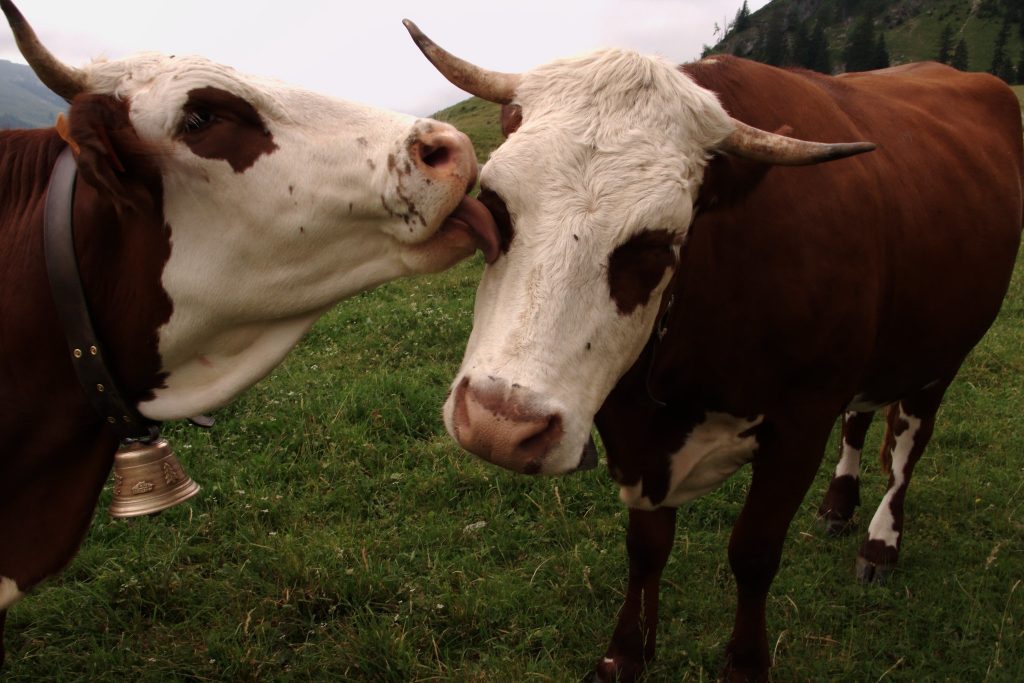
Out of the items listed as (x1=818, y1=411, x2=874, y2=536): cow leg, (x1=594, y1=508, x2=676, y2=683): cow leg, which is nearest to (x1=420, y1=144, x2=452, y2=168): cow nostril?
(x1=594, y1=508, x2=676, y2=683): cow leg

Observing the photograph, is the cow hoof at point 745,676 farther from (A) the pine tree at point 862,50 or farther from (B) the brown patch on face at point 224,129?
(A) the pine tree at point 862,50

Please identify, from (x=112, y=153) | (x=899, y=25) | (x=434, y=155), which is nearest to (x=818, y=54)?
(x=899, y=25)

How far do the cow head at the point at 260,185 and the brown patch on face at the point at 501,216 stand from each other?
0.05 metres

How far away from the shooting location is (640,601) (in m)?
3.64

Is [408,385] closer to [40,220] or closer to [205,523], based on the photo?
[205,523]

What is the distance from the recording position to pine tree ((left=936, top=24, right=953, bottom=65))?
377 ft

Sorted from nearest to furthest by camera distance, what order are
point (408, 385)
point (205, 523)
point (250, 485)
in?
point (205, 523)
point (250, 485)
point (408, 385)

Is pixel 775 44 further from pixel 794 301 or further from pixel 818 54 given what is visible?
pixel 794 301

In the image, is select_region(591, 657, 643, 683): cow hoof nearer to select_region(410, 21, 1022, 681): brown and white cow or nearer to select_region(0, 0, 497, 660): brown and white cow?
select_region(410, 21, 1022, 681): brown and white cow

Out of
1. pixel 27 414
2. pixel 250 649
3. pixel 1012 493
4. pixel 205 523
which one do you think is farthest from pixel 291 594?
pixel 1012 493

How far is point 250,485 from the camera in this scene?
486 centimetres

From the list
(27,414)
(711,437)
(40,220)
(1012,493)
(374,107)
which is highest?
(374,107)

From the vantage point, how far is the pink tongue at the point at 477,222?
7.47 ft

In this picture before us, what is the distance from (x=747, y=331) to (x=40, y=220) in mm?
2213
